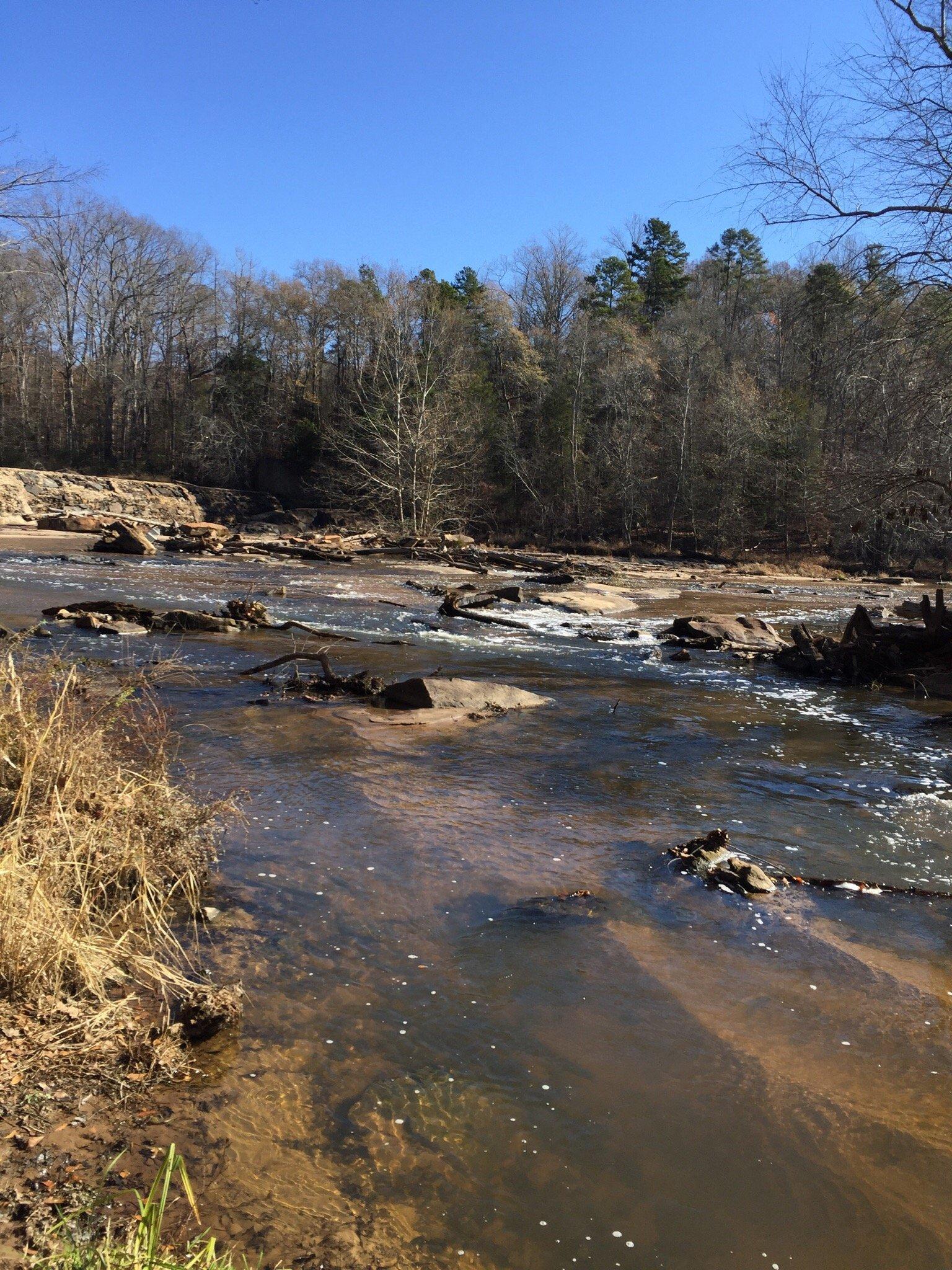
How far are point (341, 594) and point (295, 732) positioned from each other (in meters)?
12.7

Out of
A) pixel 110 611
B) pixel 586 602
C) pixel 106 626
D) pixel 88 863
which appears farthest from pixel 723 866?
pixel 586 602

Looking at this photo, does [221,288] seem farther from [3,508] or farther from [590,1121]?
[590,1121]

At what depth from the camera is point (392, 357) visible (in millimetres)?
43000

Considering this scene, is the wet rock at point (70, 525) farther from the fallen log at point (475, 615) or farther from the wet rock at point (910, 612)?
the wet rock at point (910, 612)

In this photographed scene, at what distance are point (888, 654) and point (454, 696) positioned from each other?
700cm

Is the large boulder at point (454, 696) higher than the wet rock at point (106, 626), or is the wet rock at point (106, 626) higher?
the wet rock at point (106, 626)

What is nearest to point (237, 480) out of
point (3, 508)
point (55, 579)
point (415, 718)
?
point (3, 508)

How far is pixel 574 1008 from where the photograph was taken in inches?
148

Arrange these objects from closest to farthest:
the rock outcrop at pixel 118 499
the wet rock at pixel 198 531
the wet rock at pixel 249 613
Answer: the wet rock at pixel 249 613 < the wet rock at pixel 198 531 < the rock outcrop at pixel 118 499

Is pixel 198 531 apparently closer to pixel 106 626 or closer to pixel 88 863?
pixel 106 626

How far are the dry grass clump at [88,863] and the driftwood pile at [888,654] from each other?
34.3 ft

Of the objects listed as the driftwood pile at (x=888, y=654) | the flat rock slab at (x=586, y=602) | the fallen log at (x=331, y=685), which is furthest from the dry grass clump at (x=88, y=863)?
the flat rock slab at (x=586, y=602)

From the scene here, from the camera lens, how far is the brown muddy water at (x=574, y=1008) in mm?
2637

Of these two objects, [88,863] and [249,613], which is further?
[249,613]
